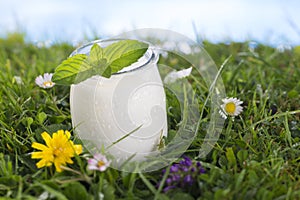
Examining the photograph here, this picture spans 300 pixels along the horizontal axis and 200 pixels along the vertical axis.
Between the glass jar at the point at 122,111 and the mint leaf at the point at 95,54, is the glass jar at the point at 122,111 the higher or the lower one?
the lower one

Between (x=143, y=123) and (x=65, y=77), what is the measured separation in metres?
A: 0.18

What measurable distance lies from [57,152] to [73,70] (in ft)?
0.57

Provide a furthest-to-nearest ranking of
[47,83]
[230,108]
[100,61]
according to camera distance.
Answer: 1. [47,83]
2. [230,108]
3. [100,61]

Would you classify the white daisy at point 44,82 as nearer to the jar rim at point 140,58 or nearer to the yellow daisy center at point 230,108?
the jar rim at point 140,58

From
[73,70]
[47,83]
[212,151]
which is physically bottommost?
[212,151]

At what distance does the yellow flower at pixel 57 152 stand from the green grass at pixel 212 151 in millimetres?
17

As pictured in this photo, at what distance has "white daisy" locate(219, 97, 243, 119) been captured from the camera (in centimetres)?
123

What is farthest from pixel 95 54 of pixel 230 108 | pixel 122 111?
pixel 230 108

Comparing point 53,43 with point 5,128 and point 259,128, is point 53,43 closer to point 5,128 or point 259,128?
point 5,128

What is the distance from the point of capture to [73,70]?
1089 millimetres

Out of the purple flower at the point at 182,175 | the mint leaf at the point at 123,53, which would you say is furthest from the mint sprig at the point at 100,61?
the purple flower at the point at 182,175

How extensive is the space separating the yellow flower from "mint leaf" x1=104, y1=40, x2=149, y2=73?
0.17 metres

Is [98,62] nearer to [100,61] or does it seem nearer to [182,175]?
[100,61]

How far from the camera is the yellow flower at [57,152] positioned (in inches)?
40.1
